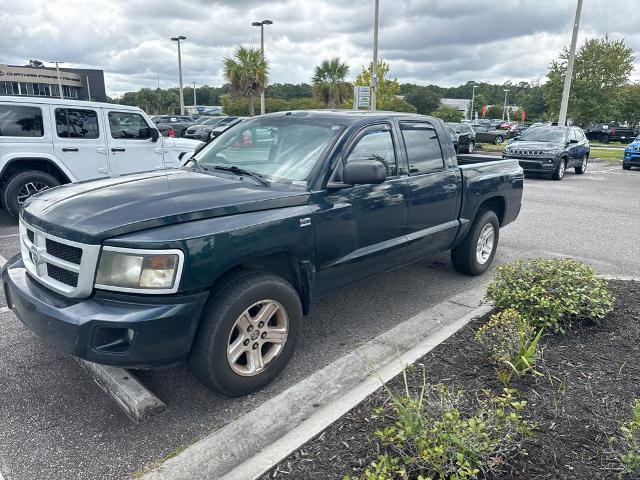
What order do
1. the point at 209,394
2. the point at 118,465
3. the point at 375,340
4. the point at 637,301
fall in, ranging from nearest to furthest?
the point at 118,465 < the point at 209,394 < the point at 375,340 < the point at 637,301

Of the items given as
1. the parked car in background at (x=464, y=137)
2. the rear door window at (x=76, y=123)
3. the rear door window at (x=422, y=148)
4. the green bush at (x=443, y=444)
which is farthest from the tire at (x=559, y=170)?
the green bush at (x=443, y=444)

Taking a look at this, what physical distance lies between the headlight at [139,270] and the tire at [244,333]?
0.32 meters

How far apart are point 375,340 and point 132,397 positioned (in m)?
1.84

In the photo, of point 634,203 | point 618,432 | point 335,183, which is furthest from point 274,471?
point 634,203

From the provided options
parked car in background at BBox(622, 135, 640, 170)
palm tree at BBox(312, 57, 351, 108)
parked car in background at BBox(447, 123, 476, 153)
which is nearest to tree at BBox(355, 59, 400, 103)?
palm tree at BBox(312, 57, 351, 108)

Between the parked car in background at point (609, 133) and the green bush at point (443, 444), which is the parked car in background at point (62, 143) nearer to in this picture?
the green bush at point (443, 444)

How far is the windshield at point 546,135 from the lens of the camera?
1633cm

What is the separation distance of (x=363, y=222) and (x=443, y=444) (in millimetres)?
1986

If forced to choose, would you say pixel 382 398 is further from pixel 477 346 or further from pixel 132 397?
pixel 132 397

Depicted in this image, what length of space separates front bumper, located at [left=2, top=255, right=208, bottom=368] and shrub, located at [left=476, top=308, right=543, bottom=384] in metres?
1.81

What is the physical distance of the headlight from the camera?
8.73 ft

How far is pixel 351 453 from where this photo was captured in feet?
7.98

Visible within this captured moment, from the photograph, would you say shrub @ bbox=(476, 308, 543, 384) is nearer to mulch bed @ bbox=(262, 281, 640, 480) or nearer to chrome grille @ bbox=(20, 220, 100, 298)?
mulch bed @ bbox=(262, 281, 640, 480)

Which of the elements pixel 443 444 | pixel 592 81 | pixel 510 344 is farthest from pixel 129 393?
pixel 592 81
